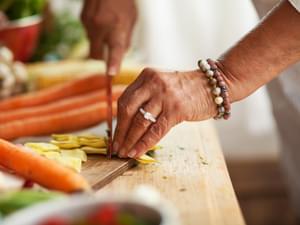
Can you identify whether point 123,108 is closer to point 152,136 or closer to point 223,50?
point 152,136

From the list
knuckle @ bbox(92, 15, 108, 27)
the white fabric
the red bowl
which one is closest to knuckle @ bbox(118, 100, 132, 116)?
the white fabric

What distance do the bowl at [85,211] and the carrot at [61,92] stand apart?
3.65 ft

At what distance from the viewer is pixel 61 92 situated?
1904 mm

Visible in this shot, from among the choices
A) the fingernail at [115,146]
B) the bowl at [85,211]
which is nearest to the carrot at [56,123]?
the fingernail at [115,146]

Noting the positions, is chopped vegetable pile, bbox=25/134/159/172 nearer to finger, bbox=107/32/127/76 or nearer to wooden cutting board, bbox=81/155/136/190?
wooden cutting board, bbox=81/155/136/190

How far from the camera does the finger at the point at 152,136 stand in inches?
50.7

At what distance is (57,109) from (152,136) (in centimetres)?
53

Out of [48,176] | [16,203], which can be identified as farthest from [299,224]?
[16,203]

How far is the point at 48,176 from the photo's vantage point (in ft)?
3.70

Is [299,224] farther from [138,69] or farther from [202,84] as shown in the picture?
[202,84]

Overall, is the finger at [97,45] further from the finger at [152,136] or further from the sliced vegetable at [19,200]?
the sliced vegetable at [19,200]

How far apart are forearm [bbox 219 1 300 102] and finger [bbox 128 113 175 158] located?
4.9 inches

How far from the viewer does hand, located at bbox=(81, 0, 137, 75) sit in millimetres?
1851

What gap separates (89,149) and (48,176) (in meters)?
0.26
